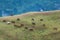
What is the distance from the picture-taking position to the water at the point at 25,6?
16614 mm

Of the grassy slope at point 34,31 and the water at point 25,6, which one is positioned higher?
the grassy slope at point 34,31

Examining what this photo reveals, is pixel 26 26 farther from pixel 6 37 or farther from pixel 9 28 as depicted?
pixel 6 37

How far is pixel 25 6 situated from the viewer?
1706 cm

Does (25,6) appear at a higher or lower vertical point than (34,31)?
lower

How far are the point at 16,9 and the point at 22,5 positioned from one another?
2.56ft

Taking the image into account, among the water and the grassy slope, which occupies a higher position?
the grassy slope

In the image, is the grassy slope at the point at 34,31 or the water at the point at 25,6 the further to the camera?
the water at the point at 25,6

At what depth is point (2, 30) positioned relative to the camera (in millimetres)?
8258

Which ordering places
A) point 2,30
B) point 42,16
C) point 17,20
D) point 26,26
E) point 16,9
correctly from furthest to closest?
point 16,9
point 42,16
point 17,20
point 26,26
point 2,30

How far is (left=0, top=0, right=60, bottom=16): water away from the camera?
16.6m

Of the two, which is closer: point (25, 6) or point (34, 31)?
point (34, 31)

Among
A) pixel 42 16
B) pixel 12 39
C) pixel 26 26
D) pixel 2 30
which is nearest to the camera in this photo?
pixel 12 39

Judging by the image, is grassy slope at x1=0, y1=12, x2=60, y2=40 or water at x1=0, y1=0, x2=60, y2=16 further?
water at x1=0, y1=0, x2=60, y2=16

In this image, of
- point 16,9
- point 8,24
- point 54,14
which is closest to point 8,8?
point 16,9
